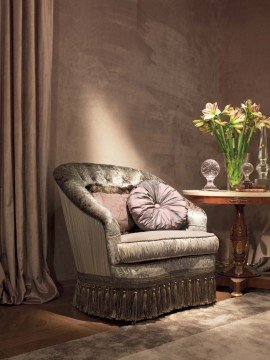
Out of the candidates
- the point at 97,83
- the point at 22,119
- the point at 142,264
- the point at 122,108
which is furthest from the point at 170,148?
the point at 142,264

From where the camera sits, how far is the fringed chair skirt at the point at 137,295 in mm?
2590

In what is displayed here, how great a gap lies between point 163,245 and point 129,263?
0.23 meters

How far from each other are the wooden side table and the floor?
3.82 ft

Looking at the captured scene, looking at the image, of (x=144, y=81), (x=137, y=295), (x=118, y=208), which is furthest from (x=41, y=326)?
(x=144, y=81)

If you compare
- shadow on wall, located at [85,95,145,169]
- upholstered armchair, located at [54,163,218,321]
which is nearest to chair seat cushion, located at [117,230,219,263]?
upholstered armchair, located at [54,163,218,321]

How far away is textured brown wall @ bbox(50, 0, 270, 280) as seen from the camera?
11.5 feet

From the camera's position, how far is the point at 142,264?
2.62 meters

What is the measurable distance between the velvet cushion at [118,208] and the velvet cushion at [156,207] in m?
0.05

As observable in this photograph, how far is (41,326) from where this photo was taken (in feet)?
8.24

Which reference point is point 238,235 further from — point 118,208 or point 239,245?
point 118,208

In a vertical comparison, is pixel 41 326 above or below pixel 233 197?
below

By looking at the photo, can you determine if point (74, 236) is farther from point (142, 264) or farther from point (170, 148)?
Result: point (170, 148)

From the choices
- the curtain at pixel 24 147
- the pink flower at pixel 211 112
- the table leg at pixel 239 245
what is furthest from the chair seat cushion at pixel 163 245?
the pink flower at pixel 211 112

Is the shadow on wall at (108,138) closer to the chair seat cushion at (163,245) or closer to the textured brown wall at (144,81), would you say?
the textured brown wall at (144,81)
